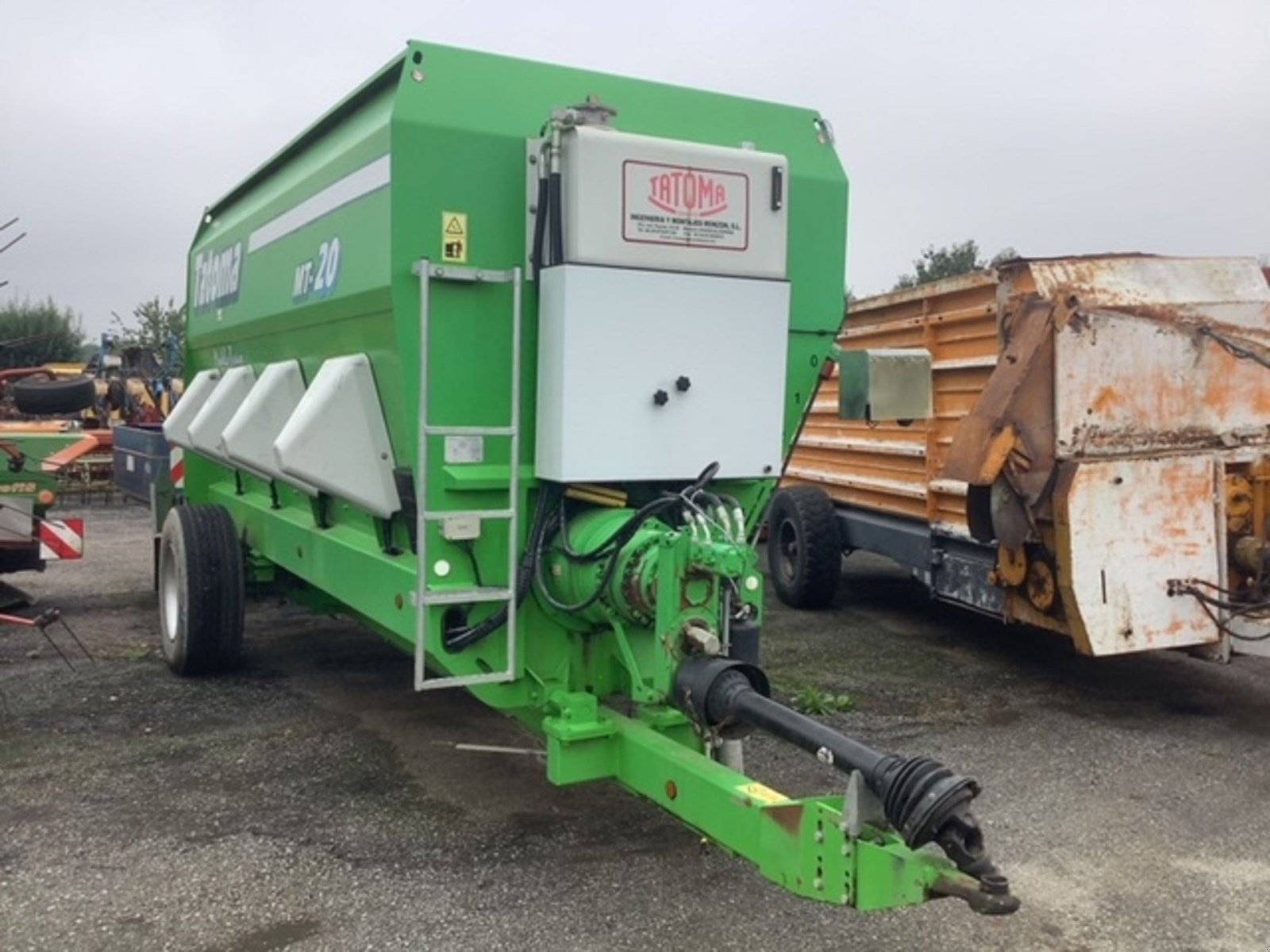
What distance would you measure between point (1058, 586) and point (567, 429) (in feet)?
9.50

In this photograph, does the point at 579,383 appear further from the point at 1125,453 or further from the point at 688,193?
A: the point at 1125,453

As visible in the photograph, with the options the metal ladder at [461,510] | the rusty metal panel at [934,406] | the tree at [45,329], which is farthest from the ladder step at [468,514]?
the tree at [45,329]

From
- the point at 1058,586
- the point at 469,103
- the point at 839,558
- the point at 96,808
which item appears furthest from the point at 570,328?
the point at 839,558

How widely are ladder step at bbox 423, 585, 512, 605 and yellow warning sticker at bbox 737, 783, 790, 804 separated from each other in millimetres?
1073

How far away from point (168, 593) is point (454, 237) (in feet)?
12.1

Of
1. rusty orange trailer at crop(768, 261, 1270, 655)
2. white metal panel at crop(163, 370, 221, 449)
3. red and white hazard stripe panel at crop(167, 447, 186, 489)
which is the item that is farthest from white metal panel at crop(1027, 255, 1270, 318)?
red and white hazard stripe panel at crop(167, 447, 186, 489)

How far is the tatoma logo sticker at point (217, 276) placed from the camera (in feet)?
20.3

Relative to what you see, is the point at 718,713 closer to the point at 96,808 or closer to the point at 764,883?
the point at 764,883

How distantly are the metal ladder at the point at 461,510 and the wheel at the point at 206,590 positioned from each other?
2.56m

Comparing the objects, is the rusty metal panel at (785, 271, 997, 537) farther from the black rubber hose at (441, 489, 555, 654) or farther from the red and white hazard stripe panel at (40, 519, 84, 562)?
the red and white hazard stripe panel at (40, 519, 84, 562)

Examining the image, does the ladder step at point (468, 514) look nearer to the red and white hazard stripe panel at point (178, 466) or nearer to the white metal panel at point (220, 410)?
the white metal panel at point (220, 410)

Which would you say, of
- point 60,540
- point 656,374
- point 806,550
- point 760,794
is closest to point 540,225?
point 656,374

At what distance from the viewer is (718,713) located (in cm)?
337

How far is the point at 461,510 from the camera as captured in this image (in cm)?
390
